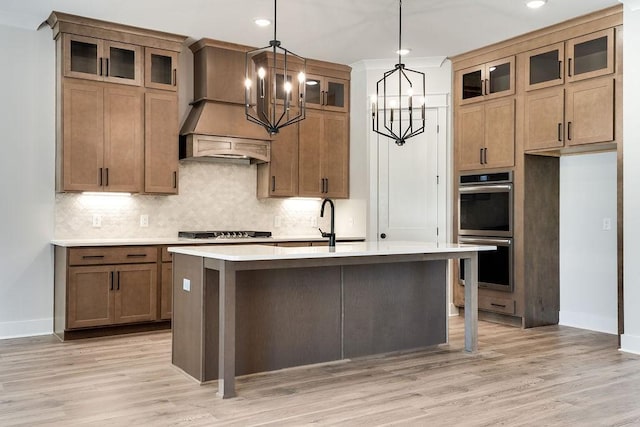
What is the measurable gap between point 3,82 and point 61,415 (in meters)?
3.44

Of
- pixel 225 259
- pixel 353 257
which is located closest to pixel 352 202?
pixel 353 257

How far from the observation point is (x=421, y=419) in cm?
317

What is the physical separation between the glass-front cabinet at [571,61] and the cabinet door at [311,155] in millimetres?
2345

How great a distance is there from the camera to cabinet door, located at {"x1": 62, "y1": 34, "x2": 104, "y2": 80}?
533cm

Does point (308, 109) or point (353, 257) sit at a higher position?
point (308, 109)

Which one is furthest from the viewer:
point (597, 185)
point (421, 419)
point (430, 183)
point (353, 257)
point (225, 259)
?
point (430, 183)

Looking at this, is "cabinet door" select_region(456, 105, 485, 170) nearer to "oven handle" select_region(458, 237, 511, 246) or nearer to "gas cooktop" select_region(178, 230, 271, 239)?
"oven handle" select_region(458, 237, 511, 246)

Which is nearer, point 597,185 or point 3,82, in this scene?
point 3,82

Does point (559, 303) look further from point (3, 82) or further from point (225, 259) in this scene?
point (3, 82)

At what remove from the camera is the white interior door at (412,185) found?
6641 millimetres

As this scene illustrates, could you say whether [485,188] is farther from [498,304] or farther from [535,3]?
[535,3]

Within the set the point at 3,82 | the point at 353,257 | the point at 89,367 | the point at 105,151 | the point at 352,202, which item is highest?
the point at 3,82

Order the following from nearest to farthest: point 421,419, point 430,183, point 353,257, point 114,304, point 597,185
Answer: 1. point 421,419
2. point 353,257
3. point 114,304
4. point 597,185
5. point 430,183

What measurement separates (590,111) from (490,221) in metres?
1.50
